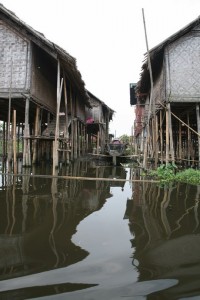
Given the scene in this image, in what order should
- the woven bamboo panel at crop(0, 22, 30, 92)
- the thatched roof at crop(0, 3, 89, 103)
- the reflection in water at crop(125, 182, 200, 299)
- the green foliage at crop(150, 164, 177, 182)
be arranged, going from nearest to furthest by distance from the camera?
the reflection in water at crop(125, 182, 200, 299) → the green foliage at crop(150, 164, 177, 182) → the thatched roof at crop(0, 3, 89, 103) → the woven bamboo panel at crop(0, 22, 30, 92)

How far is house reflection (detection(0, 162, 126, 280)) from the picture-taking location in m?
2.14

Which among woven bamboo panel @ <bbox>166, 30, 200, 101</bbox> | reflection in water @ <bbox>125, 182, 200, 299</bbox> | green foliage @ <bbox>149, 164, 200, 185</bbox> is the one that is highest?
woven bamboo panel @ <bbox>166, 30, 200, 101</bbox>

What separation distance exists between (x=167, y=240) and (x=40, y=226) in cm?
142

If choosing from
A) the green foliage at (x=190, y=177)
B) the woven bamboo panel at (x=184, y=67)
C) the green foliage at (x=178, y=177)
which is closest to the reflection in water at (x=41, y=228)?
the green foliage at (x=178, y=177)

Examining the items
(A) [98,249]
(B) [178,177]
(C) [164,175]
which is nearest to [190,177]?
(B) [178,177]

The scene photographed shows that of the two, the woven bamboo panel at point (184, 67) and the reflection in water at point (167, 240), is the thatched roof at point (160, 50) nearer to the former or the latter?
the woven bamboo panel at point (184, 67)

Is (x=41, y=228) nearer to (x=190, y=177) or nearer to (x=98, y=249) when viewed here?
(x=98, y=249)

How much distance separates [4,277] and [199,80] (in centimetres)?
1109

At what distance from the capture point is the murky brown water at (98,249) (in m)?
1.76

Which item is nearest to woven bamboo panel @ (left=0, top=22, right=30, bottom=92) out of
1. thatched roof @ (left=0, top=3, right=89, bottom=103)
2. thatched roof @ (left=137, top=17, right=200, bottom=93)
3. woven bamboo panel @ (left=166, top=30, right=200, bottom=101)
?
thatched roof @ (left=0, top=3, right=89, bottom=103)

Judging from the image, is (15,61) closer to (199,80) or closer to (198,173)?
(199,80)

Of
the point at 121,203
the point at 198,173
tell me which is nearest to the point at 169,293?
the point at 121,203

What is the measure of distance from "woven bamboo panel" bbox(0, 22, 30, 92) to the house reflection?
22.4 ft

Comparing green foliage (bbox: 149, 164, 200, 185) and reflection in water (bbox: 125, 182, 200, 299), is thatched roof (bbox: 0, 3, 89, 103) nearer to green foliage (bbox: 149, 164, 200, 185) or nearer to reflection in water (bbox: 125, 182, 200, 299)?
green foliage (bbox: 149, 164, 200, 185)
